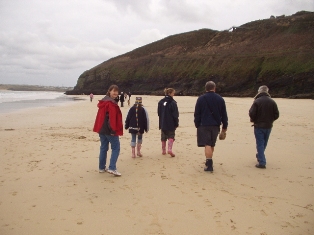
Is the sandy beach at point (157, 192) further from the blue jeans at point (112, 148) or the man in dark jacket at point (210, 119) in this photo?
the man in dark jacket at point (210, 119)

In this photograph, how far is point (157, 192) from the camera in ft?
15.8

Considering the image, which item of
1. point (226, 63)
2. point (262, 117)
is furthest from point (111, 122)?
point (226, 63)

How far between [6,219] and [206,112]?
4.17 metres

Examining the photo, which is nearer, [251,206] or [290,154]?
[251,206]

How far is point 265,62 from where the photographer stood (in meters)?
55.2

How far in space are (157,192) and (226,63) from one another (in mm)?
61939

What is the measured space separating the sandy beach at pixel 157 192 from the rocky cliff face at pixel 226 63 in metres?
37.1

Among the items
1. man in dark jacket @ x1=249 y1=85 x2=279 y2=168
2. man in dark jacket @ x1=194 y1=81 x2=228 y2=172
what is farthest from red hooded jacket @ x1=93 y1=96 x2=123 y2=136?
man in dark jacket @ x1=249 y1=85 x2=279 y2=168

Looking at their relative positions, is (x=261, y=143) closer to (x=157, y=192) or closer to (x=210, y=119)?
(x=210, y=119)

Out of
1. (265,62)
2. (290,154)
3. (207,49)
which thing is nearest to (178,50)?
(207,49)

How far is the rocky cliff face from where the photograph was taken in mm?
49569

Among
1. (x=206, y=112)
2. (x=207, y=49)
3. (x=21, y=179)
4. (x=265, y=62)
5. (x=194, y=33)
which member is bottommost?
(x=21, y=179)

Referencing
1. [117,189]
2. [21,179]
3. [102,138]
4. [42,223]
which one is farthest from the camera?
[102,138]

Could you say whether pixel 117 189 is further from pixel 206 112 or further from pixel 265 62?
pixel 265 62
